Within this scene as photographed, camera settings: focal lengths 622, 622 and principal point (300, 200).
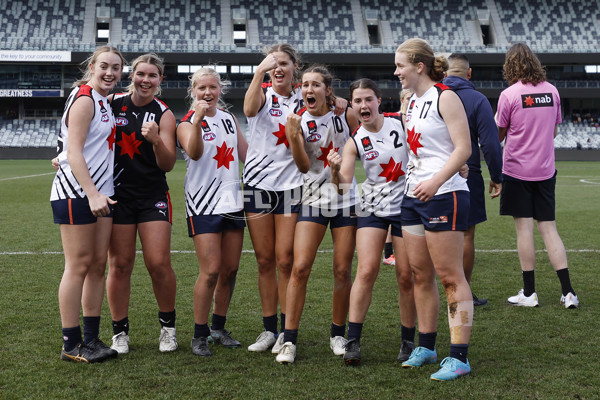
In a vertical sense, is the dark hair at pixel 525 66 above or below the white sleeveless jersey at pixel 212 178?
above

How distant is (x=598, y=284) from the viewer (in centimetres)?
642

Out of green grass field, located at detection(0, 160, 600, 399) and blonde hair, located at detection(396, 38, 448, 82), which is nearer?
green grass field, located at detection(0, 160, 600, 399)

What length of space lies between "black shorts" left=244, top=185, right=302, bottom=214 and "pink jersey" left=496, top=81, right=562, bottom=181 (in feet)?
7.71

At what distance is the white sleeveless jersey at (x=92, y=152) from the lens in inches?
161

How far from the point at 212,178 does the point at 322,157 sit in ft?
2.63

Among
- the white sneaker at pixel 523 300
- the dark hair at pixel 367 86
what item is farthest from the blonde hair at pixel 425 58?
the white sneaker at pixel 523 300

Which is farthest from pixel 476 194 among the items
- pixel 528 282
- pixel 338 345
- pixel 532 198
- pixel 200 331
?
pixel 200 331

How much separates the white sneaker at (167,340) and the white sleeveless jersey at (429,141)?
6.44 feet

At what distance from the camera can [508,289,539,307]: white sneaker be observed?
5.62 metres

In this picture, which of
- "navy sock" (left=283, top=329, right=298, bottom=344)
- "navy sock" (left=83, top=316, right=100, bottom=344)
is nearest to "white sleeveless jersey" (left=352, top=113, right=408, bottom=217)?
"navy sock" (left=283, top=329, right=298, bottom=344)

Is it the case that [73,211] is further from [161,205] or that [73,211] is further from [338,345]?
[338,345]

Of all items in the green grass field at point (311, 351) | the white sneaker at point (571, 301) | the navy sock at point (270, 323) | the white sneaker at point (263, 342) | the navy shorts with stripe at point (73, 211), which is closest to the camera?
the green grass field at point (311, 351)

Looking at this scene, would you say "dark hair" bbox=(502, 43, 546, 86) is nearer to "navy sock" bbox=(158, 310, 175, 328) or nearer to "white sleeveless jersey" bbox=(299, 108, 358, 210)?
"white sleeveless jersey" bbox=(299, 108, 358, 210)

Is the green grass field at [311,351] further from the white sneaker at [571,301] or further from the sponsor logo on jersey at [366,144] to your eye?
the sponsor logo on jersey at [366,144]
